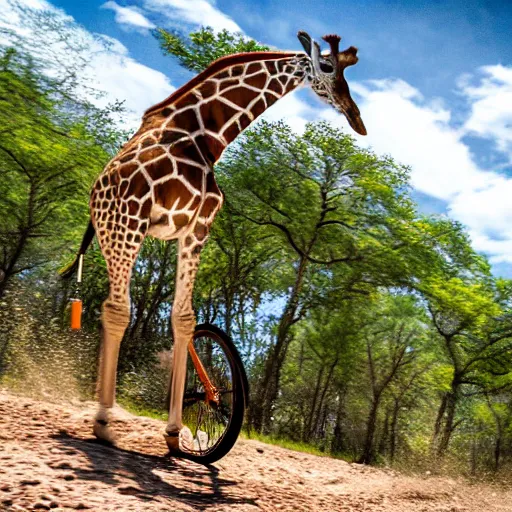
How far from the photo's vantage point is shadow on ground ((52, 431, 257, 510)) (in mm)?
3123

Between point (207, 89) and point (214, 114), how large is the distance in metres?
0.19

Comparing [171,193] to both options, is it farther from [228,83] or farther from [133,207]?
[228,83]

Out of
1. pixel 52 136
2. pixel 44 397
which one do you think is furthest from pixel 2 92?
pixel 44 397

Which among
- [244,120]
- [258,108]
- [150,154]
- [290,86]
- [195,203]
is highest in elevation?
[290,86]

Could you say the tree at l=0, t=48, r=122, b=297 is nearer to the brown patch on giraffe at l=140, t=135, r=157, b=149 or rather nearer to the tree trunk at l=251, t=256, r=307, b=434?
the tree trunk at l=251, t=256, r=307, b=434

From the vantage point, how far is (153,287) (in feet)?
40.1

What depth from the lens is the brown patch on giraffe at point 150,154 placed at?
13.2 ft

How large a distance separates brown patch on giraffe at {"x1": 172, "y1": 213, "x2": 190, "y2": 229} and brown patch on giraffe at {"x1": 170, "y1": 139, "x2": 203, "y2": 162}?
0.38 meters

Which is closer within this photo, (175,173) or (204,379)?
(175,173)

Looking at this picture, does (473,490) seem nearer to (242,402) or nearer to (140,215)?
(242,402)

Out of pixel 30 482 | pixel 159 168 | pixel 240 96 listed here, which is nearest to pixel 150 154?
pixel 159 168

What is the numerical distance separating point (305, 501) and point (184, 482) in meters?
0.91

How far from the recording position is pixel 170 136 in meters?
4.15

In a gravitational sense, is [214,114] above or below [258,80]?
below
